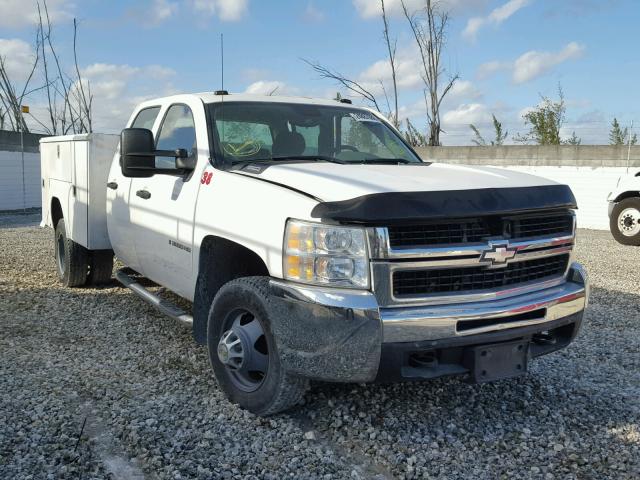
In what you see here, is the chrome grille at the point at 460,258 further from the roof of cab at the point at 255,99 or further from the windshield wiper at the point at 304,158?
the roof of cab at the point at 255,99

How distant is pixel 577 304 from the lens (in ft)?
11.6

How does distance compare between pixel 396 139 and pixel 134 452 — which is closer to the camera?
pixel 134 452

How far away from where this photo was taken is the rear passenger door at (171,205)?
4043 millimetres

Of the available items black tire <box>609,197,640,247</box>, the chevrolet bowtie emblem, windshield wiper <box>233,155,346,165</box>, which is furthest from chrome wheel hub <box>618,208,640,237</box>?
the chevrolet bowtie emblem

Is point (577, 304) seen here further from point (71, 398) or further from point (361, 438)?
point (71, 398)

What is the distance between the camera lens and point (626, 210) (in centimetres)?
1167

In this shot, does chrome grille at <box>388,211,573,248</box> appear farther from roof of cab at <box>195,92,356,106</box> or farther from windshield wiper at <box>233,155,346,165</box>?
roof of cab at <box>195,92,356,106</box>

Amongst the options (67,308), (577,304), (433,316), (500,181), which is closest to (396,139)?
(500,181)

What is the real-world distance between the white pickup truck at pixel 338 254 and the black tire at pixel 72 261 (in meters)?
2.19

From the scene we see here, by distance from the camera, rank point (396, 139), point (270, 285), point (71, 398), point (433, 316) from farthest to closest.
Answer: point (396, 139) < point (71, 398) < point (270, 285) < point (433, 316)

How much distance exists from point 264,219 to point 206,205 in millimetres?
710

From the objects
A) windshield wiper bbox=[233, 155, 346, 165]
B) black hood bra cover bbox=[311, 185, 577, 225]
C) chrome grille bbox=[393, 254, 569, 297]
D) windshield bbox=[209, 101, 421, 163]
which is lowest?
chrome grille bbox=[393, 254, 569, 297]

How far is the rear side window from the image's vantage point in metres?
5.11

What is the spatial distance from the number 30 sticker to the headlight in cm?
104
